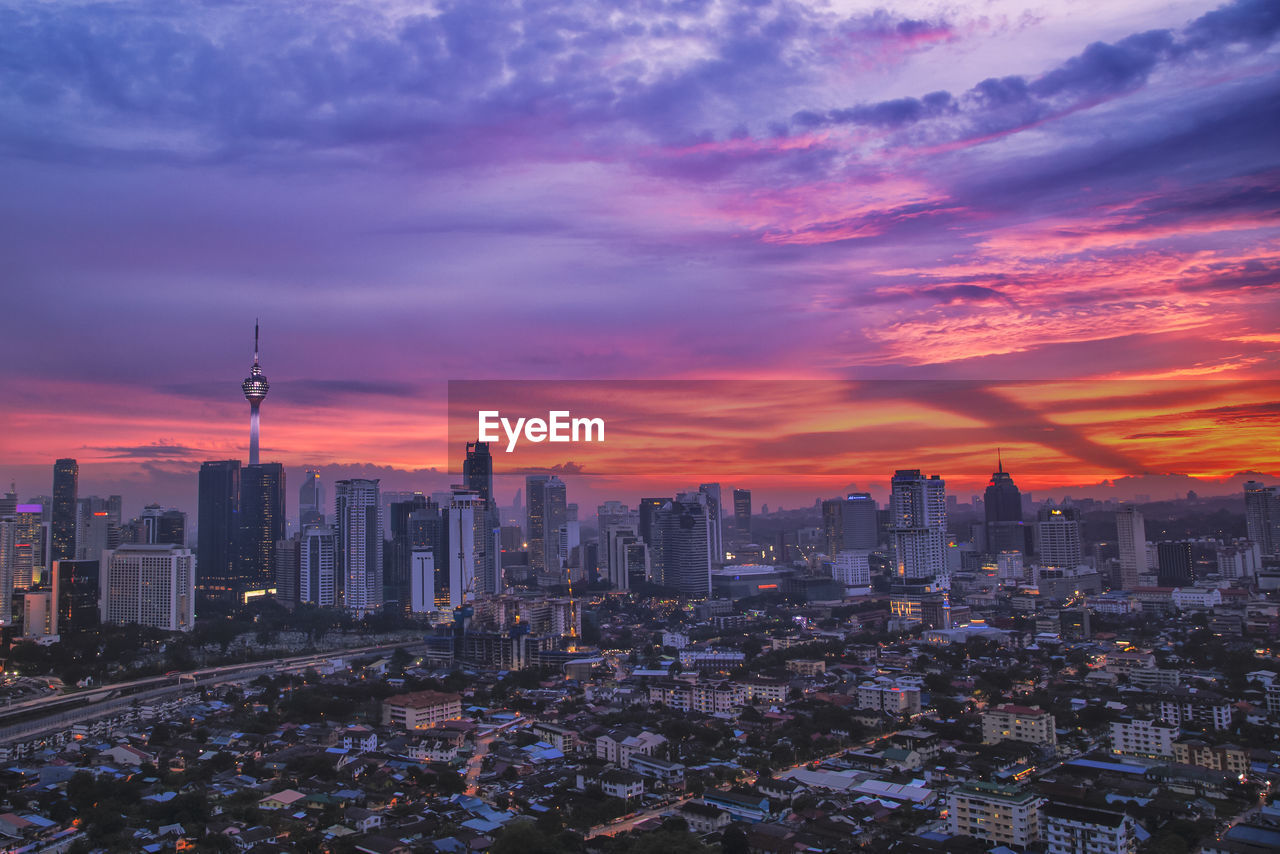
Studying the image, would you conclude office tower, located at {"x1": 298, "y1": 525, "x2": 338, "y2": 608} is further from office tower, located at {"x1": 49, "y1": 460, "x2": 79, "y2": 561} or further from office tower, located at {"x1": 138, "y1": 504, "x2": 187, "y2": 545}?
office tower, located at {"x1": 49, "y1": 460, "x2": 79, "y2": 561}

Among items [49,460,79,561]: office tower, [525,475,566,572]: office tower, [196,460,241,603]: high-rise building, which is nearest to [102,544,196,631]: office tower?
[196,460,241,603]: high-rise building

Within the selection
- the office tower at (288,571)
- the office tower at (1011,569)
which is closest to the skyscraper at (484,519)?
the office tower at (288,571)

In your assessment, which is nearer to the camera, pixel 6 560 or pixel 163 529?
pixel 6 560

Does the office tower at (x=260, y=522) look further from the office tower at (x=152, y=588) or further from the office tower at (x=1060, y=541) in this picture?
the office tower at (x=1060, y=541)

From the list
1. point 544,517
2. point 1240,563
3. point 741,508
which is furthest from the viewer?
point 741,508

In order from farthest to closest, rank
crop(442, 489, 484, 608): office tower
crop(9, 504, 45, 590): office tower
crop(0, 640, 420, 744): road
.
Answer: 1. crop(442, 489, 484, 608): office tower
2. crop(9, 504, 45, 590): office tower
3. crop(0, 640, 420, 744): road

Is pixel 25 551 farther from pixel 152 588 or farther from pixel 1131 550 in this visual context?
pixel 1131 550

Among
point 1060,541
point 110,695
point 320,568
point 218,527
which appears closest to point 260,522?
point 218,527
